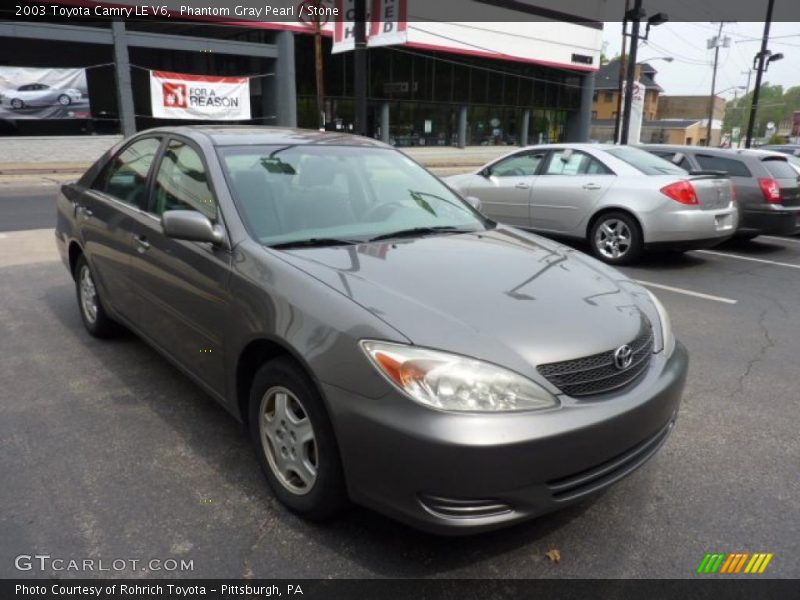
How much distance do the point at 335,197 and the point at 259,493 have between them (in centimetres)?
158

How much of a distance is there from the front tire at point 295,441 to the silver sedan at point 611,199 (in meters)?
5.48

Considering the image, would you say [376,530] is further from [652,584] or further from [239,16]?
[239,16]

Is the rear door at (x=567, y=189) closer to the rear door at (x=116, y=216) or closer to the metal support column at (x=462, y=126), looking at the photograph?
the rear door at (x=116, y=216)

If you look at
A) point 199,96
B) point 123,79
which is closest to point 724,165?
point 199,96

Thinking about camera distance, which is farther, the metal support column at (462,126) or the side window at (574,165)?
the metal support column at (462,126)

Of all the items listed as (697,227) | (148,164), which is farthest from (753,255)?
(148,164)

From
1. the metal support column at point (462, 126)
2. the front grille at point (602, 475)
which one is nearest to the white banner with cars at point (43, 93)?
the metal support column at point (462, 126)

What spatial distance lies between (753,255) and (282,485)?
850 centimetres

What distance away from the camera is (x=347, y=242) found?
3047 millimetres

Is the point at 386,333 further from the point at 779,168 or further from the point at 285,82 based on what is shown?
the point at 285,82

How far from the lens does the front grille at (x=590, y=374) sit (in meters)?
2.24

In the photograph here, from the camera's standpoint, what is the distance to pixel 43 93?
20.7m

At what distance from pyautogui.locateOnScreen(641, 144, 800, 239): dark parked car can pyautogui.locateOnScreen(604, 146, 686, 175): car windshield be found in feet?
4.93

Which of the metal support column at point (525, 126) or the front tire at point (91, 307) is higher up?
the metal support column at point (525, 126)
